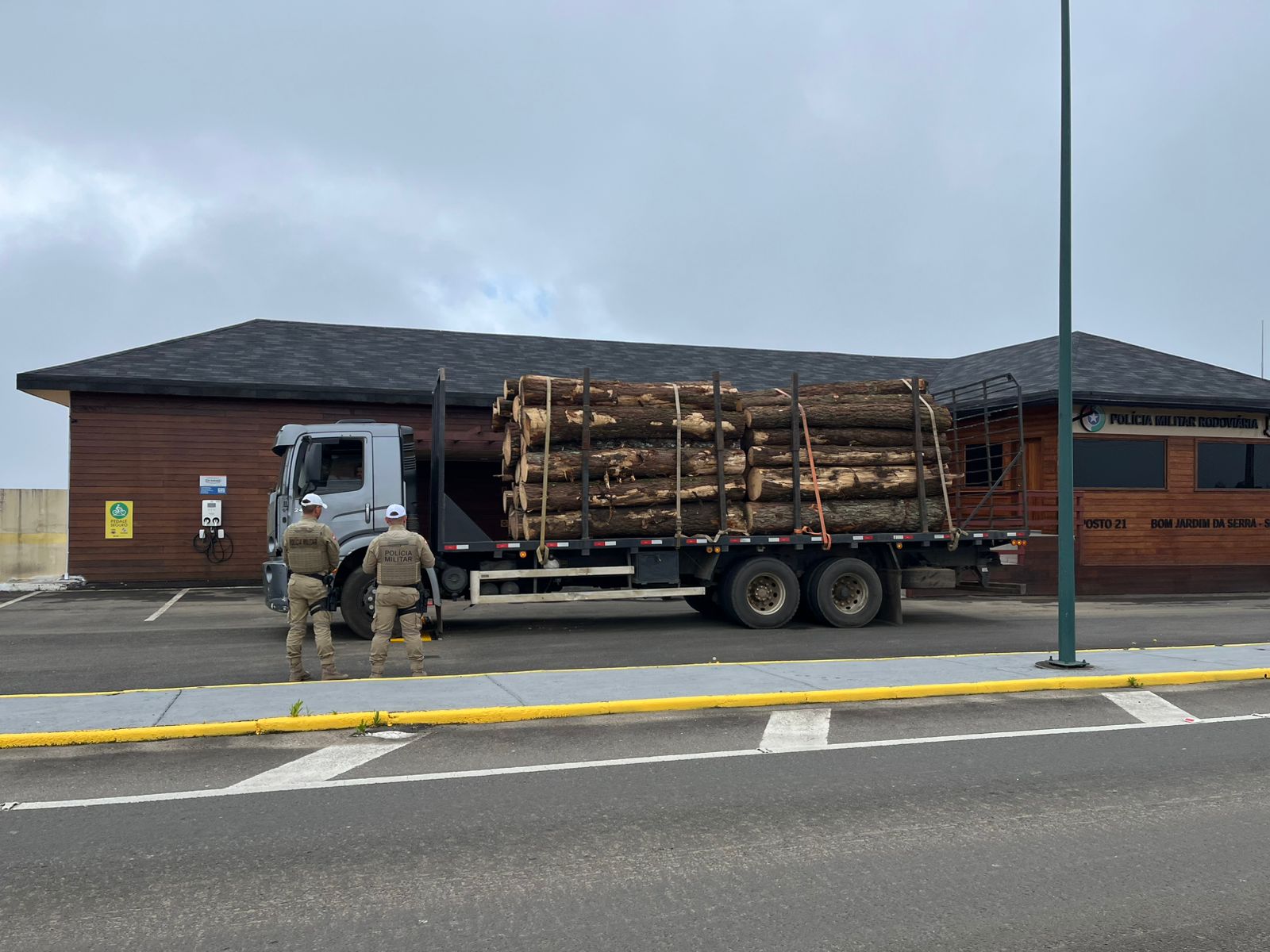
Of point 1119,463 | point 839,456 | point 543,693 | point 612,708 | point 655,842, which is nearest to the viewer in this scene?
point 655,842

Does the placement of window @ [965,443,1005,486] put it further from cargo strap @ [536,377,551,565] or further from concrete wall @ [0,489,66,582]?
concrete wall @ [0,489,66,582]

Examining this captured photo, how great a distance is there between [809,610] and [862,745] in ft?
25.8

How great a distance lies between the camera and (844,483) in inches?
580

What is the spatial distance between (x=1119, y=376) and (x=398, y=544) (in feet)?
64.8

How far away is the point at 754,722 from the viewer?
799cm

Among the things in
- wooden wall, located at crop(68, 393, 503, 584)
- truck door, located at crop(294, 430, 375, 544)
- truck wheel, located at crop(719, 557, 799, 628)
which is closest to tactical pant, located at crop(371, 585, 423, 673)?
truck door, located at crop(294, 430, 375, 544)

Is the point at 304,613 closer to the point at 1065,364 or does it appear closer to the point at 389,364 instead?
the point at 1065,364

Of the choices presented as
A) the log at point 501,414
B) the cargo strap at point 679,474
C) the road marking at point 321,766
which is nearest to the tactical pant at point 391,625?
the road marking at point 321,766

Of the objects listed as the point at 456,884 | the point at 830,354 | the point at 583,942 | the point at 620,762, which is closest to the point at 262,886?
the point at 456,884

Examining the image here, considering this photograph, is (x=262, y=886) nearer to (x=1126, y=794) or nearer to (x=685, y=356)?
(x=1126, y=794)

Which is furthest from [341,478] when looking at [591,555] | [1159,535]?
[1159,535]

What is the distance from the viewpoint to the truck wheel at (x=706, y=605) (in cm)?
1589

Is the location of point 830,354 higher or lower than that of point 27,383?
higher

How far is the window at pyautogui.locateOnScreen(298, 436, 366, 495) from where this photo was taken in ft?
43.8
